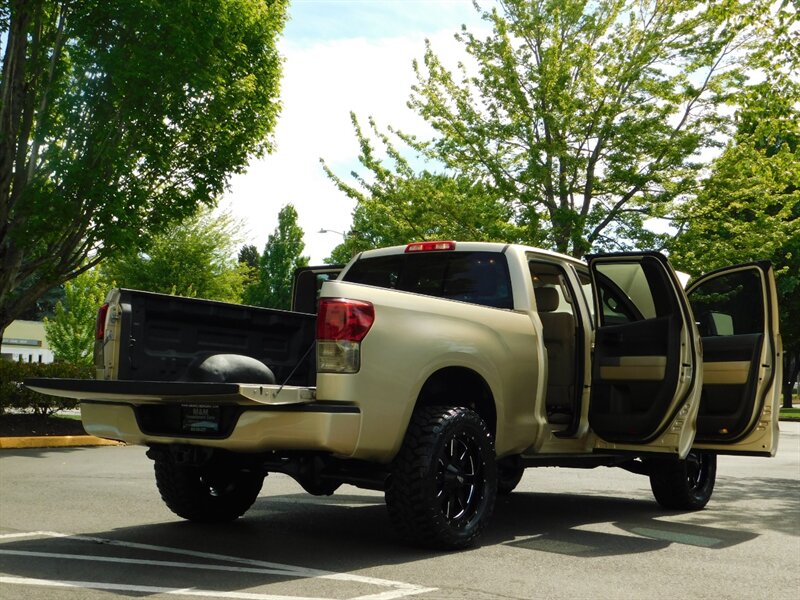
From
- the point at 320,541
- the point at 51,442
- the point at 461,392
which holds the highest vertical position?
the point at 461,392

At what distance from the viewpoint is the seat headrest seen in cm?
743

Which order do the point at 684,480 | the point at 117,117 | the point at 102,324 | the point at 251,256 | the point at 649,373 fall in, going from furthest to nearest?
1. the point at 251,256
2. the point at 117,117
3. the point at 684,480
4. the point at 649,373
5. the point at 102,324

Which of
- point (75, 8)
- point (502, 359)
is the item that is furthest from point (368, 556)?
point (75, 8)

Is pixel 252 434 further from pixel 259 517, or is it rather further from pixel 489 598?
pixel 259 517

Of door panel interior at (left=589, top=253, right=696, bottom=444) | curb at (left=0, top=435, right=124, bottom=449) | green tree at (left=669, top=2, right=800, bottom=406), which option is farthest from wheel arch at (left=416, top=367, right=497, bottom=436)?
green tree at (left=669, top=2, right=800, bottom=406)

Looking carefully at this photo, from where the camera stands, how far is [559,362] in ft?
25.8

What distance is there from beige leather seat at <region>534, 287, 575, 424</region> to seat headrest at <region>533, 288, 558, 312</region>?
0.08 metres

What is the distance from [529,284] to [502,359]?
748 mm

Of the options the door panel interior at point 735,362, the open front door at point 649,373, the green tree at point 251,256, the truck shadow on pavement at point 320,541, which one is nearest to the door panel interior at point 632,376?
the open front door at point 649,373

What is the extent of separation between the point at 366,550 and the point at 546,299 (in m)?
2.42

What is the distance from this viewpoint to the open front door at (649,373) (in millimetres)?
7254

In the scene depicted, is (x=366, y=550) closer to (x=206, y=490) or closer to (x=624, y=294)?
(x=206, y=490)

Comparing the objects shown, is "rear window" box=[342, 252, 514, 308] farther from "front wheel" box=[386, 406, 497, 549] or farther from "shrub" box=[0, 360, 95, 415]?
"shrub" box=[0, 360, 95, 415]

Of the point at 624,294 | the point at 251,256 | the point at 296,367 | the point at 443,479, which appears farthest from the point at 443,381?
the point at 251,256
